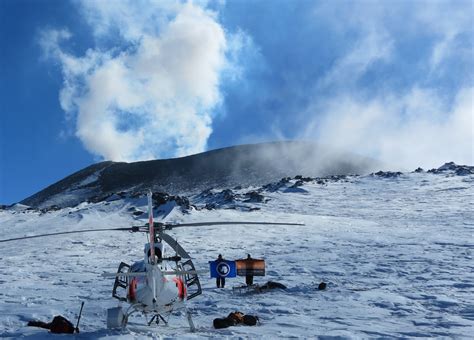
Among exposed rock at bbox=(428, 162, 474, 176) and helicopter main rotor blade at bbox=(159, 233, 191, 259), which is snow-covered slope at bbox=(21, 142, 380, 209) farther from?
helicopter main rotor blade at bbox=(159, 233, 191, 259)

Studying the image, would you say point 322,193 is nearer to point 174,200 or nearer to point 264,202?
point 264,202

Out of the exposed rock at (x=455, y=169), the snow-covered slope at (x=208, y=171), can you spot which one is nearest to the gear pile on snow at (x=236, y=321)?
the exposed rock at (x=455, y=169)

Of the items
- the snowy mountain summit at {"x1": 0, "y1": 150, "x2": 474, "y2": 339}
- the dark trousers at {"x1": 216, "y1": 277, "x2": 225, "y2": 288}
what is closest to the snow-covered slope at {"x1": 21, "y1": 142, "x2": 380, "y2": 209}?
the snowy mountain summit at {"x1": 0, "y1": 150, "x2": 474, "y2": 339}

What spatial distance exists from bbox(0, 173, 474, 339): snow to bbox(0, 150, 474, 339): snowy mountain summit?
6cm

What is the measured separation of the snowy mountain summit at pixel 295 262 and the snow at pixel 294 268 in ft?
0.20

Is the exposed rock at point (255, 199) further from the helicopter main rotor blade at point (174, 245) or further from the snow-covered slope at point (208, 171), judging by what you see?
the snow-covered slope at point (208, 171)

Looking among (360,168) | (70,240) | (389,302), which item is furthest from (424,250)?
(360,168)

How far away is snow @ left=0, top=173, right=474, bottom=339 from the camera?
464 inches

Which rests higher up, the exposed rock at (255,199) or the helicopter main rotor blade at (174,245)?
the exposed rock at (255,199)

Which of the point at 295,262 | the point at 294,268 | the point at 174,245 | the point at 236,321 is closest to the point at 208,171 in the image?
the point at 295,262

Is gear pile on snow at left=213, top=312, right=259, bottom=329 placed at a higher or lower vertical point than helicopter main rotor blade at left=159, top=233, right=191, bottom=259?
lower

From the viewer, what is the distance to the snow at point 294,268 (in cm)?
1177

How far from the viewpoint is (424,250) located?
23391 millimetres

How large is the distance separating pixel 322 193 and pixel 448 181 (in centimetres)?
1600
